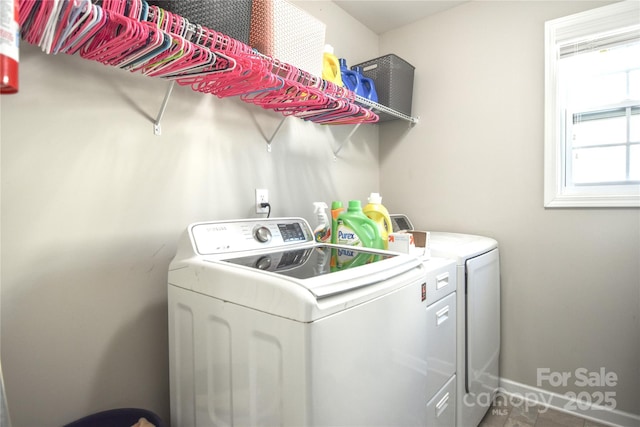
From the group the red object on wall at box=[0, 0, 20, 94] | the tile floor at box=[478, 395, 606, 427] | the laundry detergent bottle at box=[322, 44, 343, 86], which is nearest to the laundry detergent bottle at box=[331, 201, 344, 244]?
the laundry detergent bottle at box=[322, 44, 343, 86]

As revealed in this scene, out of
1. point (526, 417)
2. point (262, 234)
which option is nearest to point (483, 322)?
Result: point (526, 417)

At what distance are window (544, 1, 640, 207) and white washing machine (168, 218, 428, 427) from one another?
1402mm

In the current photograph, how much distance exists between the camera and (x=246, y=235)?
138 cm

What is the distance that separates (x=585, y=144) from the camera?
202cm

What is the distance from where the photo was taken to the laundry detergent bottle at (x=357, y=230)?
155cm

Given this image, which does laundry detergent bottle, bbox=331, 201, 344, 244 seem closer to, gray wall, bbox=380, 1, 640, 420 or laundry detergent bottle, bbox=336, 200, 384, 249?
laundry detergent bottle, bbox=336, 200, 384, 249

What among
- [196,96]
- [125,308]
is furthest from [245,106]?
[125,308]

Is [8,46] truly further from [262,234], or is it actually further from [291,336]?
[262,234]

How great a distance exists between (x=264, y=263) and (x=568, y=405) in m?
2.11

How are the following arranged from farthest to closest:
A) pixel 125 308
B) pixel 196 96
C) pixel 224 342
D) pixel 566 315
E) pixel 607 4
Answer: pixel 566 315 → pixel 607 4 → pixel 196 96 → pixel 125 308 → pixel 224 342

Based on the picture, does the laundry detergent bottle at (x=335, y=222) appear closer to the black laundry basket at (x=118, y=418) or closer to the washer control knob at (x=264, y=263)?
the washer control knob at (x=264, y=263)

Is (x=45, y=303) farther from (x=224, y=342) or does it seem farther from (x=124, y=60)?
(x=124, y=60)

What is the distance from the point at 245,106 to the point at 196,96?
10.5 inches

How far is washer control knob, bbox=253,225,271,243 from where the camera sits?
1.41m
